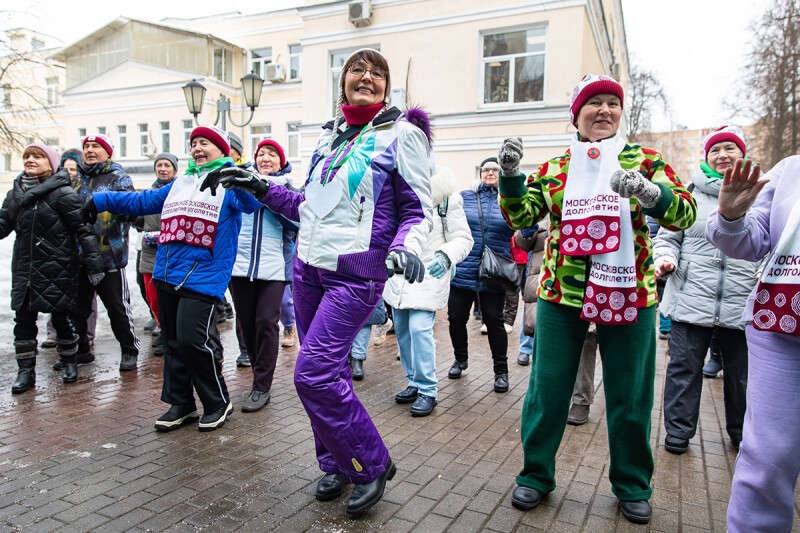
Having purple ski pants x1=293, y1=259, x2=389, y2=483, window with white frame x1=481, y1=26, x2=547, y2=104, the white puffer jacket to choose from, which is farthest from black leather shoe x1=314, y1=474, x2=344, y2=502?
window with white frame x1=481, y1=26, x2=547, y2=104

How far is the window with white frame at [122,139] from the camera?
2962cm

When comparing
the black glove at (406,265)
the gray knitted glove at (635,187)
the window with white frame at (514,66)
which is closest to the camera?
the gray knitted glove at (635,187)

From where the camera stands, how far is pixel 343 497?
308 cm

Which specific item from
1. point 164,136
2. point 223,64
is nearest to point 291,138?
point 223,64

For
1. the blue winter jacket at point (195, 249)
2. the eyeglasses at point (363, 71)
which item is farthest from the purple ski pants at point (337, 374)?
the blue winter jacket at point (195, 249)

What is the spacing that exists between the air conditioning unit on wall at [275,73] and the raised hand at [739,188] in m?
27.7

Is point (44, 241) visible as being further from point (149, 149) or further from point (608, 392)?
point (149, 149)

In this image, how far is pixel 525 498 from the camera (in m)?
2.96

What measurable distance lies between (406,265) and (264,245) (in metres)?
2.63

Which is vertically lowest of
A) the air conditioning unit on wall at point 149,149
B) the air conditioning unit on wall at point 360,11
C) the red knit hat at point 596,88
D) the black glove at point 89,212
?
the black glove at point 89,212

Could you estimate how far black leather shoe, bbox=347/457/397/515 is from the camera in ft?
9.21

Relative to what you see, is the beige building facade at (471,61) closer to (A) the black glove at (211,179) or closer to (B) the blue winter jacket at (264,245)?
(B) the blue winter jacket at (264,245)

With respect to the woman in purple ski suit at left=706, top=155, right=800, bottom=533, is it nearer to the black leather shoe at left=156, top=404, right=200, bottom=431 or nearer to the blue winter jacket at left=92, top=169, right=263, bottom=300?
the blue winter jacket at left=92, top=169, right=263, bottom=300

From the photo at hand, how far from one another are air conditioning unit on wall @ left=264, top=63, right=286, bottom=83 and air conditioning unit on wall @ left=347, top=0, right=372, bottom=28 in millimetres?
10426
